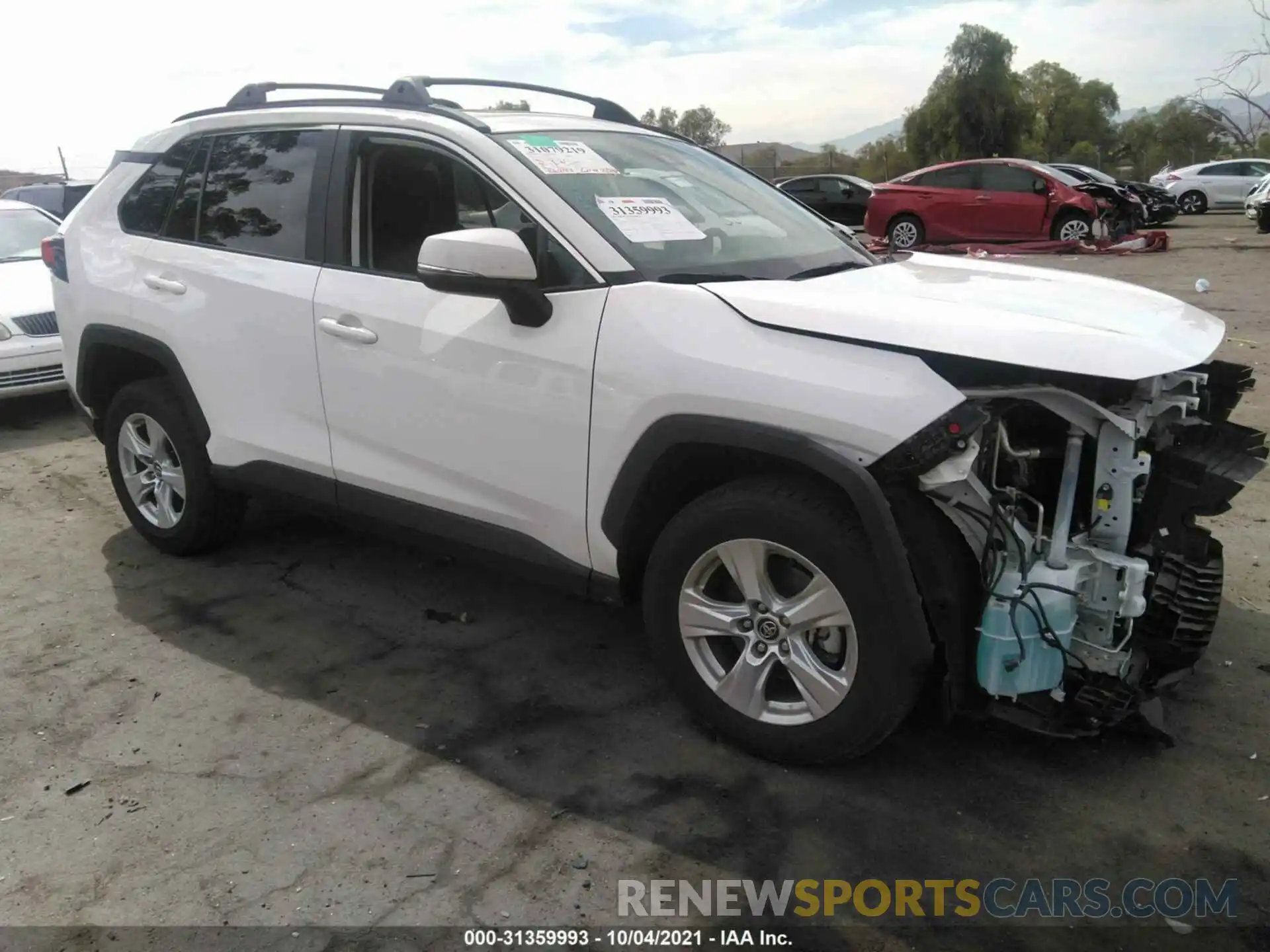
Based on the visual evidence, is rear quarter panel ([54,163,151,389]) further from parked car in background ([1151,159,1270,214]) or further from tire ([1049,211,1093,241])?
parked car in background ([1151,159,1270,214])

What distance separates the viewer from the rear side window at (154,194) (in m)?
4.35

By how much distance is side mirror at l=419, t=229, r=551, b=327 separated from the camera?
2938 millimetres

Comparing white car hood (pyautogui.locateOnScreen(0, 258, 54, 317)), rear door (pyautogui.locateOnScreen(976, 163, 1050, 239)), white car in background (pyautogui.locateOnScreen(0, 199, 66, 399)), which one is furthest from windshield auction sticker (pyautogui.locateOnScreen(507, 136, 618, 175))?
rear door (pyautogui.locateOnScreen(976, 163, 1050, 239))

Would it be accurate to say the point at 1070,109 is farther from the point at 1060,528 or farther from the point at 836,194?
the point at 1060,528

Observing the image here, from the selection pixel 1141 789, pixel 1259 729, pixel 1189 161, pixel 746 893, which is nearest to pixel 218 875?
pixel 746 893

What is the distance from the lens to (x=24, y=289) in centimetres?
777

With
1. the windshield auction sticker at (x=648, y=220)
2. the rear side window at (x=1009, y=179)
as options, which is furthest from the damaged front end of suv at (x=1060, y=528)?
the rear side window at (x=1009, y=179)

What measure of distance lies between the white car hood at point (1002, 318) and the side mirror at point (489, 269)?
1.76 feet

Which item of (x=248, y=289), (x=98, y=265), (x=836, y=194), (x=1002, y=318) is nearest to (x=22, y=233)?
(x=98, y=265)

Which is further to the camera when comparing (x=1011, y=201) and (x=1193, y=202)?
(x=1193, y=202)

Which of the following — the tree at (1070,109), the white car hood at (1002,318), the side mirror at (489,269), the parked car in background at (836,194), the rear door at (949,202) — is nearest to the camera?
the white car hood at (1002,318)

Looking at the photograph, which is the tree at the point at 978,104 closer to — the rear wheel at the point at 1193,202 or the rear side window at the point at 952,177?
the rear wheel at the point at 1193,202

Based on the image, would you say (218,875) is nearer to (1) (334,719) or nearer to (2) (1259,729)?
(1) (334,719)

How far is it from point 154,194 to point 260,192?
731 mm
